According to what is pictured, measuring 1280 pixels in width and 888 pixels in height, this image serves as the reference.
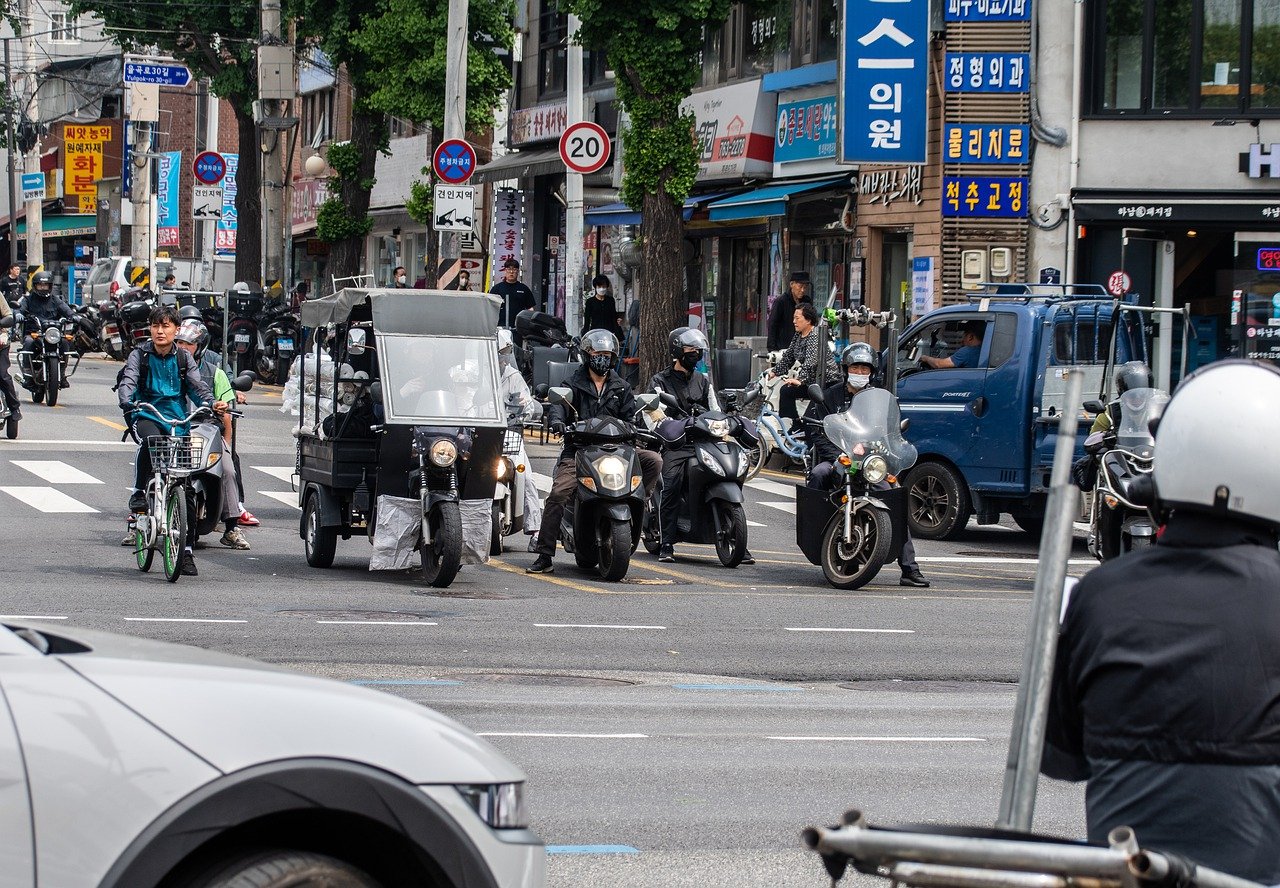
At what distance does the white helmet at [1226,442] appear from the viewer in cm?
328

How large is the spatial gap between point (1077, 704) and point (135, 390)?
1190cm

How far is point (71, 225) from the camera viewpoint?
82.1 m

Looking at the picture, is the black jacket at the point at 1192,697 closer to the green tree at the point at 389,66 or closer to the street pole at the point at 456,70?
the street pole at the point at 456,70

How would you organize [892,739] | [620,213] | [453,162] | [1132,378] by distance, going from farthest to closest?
[620,213] < [453,162] < [1132,378] < [892,739]

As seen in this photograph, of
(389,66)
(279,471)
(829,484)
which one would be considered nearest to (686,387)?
(829,484)

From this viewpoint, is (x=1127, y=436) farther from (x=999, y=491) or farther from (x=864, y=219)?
(x=864, y=219)

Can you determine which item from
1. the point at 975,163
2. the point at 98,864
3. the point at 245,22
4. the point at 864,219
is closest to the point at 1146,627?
the point at 98,864

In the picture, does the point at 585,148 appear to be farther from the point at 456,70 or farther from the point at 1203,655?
the point at 1203,655

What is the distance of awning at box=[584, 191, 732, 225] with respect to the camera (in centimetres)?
3216

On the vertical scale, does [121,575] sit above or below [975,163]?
below

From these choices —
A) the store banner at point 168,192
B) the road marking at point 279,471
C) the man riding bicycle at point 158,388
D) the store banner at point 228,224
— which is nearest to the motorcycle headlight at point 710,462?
the man riding bicycle at point 158,388

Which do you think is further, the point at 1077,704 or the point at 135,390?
the point at 135,390

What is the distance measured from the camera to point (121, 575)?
14.2 m

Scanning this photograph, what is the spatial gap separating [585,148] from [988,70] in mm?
5113
